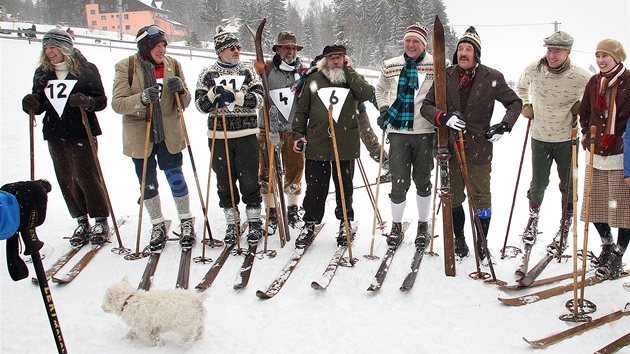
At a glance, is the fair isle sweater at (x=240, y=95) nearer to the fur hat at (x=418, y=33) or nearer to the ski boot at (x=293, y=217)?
the ski boot at (x=293, y=217)

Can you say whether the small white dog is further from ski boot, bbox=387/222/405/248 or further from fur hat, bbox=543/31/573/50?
fur hat, bbox=543/31/573/50

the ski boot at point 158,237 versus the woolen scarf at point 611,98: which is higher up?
the woolen scarf at point 611,98

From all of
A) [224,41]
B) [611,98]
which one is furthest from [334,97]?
[611,98]

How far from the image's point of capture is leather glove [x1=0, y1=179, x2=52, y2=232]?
1766 mm

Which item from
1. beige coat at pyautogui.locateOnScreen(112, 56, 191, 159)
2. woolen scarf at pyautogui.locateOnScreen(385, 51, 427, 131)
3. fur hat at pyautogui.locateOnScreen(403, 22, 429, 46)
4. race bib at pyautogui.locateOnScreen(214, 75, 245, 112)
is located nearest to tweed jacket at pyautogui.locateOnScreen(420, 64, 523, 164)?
woolen scarf at pyautogui.locateOnScreen(385, 51, 427, 131)

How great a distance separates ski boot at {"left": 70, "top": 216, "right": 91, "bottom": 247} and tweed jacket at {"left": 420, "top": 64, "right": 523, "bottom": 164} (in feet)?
11.7

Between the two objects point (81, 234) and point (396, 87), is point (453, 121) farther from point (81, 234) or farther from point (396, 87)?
point (81, 234)

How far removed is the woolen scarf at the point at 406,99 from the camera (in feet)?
12.9

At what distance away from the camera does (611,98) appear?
10.5 feet

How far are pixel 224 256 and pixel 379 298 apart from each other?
155cm

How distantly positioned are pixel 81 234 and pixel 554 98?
15.9 ft

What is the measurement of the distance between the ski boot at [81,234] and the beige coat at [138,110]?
944 millimetres

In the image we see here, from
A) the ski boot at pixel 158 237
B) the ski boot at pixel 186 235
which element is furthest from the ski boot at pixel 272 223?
the ski boot at pixel 158 237

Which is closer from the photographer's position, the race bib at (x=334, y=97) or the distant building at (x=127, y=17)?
the race bib at (x=334, y=97)
